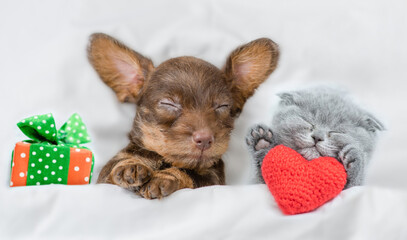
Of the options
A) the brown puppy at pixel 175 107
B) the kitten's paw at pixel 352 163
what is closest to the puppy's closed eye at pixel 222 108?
the brown puppy at pixel 175 107

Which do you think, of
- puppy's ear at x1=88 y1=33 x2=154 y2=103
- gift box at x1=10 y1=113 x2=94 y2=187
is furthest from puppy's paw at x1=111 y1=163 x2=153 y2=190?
puppy's ear at x1=88 y1=33 x2=154 y2=103

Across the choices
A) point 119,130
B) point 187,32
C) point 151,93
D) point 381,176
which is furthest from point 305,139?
point 119,130

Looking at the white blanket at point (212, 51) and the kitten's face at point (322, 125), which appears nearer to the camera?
Answer: the kitten's face at point (322, 125)

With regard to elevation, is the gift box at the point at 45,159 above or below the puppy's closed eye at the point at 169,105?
below

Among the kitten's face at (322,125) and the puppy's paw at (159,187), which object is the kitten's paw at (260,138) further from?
the puppy's paw at (159,187)

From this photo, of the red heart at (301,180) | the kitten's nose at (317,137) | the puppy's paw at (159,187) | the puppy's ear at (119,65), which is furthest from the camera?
the puppy's ear at (119,65)

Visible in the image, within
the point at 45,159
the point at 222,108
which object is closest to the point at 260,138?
the point at 222,108

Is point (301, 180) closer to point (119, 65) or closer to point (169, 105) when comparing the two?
point (169, 105)

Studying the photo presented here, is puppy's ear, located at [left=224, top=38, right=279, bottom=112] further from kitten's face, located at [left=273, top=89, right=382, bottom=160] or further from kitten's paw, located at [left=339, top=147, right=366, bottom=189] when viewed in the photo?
kitten's paw, located at [left=339, top=147, right=366, bottom=189]
